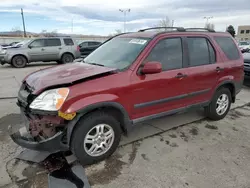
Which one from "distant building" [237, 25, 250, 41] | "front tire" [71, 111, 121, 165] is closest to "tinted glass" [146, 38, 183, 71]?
"front tire" [71, 111, 121, 165]

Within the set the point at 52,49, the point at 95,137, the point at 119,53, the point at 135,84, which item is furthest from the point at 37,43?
the point at 95,137

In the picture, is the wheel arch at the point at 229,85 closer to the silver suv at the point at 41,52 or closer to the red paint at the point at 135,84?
the red paint at the point at 135,84

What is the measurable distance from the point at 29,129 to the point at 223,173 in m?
2.61

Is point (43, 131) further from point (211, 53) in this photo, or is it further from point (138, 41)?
point (211, 53)

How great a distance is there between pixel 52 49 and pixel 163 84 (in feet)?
37.4

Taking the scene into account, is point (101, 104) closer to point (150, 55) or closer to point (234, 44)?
point (150, 55)

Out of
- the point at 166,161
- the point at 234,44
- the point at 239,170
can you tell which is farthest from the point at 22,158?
the point at 234,44

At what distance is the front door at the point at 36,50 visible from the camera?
42.4 feet

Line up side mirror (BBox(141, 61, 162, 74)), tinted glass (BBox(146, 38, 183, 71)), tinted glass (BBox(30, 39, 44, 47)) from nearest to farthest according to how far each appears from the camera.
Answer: side mirror (BBox(141, 61, 162, 74))
tinted glass (BBox(146, 38, 183, 71))
tinted glass (BBox(30, 39, 44, 47))

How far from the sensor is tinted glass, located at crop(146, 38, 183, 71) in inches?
135

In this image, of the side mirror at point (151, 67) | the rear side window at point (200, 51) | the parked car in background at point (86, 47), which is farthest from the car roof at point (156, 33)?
the parked car in background at point (86, 47)

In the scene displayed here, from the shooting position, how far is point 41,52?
13.1 metres

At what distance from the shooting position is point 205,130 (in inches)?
167

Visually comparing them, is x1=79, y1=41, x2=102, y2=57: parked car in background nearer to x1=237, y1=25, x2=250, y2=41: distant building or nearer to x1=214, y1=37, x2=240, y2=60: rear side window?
x1=214, y1=37, x2=240, y2=60: rear side window
